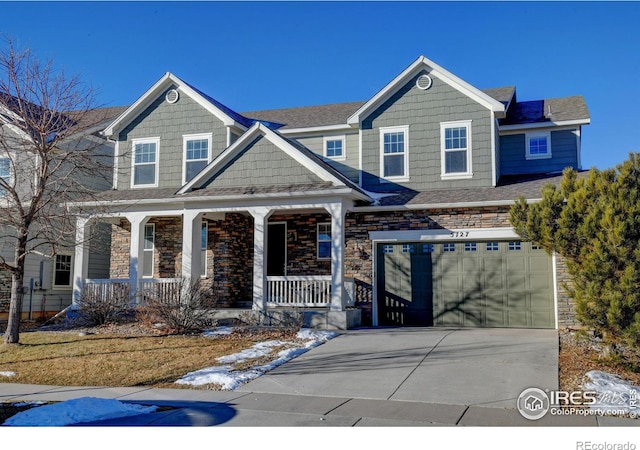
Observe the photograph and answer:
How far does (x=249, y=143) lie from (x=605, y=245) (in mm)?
9432

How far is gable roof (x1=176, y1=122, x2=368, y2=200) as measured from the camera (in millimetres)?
15125

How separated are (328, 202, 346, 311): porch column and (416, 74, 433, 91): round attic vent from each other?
15.3 ft

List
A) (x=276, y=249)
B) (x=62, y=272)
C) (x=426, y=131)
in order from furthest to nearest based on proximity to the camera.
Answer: (x=62, y=272) < (x=276, y=249) < (x=426, y=131)

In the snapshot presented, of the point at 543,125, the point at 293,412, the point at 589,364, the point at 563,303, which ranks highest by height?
the point at 543,125

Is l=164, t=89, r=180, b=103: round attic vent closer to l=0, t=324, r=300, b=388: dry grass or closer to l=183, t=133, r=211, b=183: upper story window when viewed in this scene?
l=183, t=133, r=211, b=183: upper story window

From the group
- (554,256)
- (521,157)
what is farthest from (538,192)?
(521,157)

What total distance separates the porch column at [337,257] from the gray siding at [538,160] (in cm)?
582

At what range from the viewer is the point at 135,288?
52.5 feet

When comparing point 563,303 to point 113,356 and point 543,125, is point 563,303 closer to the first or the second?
point 543,125

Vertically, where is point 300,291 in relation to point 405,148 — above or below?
below

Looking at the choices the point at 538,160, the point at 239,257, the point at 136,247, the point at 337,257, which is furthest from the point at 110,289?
the point at 538,160

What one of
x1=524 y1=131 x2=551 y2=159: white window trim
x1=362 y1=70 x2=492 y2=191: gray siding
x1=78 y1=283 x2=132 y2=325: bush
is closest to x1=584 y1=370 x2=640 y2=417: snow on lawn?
x1=362 y1=70 x2=492 y2=191: gray siding

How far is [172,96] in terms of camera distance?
18.5 meters

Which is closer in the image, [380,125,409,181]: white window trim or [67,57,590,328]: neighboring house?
[67,57,590,328]: neighboring house
